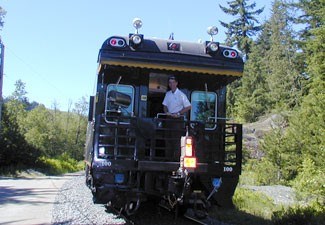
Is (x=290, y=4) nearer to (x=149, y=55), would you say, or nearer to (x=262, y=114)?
(x=262, y=114)

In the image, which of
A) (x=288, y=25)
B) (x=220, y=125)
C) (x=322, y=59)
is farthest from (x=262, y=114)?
(x=220, y=125)

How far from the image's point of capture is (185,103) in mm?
7395

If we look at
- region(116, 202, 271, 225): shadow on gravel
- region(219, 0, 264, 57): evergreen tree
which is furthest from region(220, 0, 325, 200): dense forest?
region(116, 202, 271, 225): shadow on gravel

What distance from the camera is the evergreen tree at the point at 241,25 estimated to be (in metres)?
63.2

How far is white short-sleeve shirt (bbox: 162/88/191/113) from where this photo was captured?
7383 mm

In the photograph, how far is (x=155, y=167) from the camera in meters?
6.70

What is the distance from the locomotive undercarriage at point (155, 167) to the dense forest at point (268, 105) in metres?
18.4

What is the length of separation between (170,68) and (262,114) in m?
50.9

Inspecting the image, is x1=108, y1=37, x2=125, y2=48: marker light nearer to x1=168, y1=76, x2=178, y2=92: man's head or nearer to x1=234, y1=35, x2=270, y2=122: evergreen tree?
x1=168, y1=76, x2=178, y2=92: man's head

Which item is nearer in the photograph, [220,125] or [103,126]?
[103,126]

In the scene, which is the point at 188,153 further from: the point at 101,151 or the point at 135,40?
the point at 135,40

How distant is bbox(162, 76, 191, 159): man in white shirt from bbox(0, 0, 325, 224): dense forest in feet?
60.7

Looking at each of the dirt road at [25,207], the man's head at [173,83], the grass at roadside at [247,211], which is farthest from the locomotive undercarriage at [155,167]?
the dirt road at [25,207]

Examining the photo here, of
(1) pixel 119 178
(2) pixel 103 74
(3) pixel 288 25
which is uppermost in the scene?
(3) pixel 288 25
